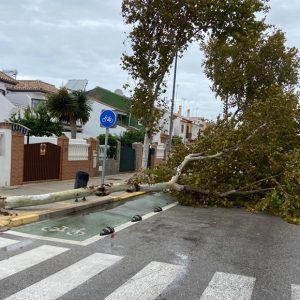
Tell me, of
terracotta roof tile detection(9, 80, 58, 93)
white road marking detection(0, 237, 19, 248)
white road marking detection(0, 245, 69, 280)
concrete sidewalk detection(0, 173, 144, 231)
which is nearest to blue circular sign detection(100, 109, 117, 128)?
concrete sidewalk detection(0, 173, 144, 231)

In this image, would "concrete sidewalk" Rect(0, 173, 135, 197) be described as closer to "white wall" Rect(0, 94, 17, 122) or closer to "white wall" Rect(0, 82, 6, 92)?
"white wall" Rect(0, 94, 17, 122)

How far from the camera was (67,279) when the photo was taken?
575 cm

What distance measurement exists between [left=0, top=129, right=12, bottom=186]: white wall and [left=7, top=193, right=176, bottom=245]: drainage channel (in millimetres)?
3909

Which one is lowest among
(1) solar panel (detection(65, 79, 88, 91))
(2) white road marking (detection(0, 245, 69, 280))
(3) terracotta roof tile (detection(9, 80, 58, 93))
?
(2) white road marking (detection(0, 245, 69, 280))

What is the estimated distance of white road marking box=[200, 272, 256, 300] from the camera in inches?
209

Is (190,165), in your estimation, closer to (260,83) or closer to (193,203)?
(193,203)

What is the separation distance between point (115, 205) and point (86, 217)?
2482 millimetres

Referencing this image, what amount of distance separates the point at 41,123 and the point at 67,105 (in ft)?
7.62

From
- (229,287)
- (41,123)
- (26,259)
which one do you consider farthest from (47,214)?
(41,123)

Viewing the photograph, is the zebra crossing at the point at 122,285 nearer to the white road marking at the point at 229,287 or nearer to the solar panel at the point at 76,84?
the white road marking at the point at 229,287

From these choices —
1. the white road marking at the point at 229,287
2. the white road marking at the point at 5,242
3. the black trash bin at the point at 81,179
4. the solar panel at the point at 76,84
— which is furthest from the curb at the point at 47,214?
the solar panel at the point at 76,84

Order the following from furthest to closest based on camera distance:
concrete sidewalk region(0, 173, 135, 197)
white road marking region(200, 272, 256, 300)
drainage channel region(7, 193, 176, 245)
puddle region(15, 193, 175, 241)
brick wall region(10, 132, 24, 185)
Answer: brick wall region(10, 132, 24, 185)
concrete sidewalk region(0, 173, 135, 197)
puddle region(15, 193, 175, 241)
drainage channel region(7, 193, 176, 245)
white road marking region(200, 272, 256, 300)

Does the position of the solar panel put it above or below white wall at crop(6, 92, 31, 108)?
above

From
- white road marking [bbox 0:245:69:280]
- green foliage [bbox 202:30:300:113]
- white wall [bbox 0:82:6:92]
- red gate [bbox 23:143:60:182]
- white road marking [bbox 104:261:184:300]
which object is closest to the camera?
white road marking [bbox 104:261:184:300]
